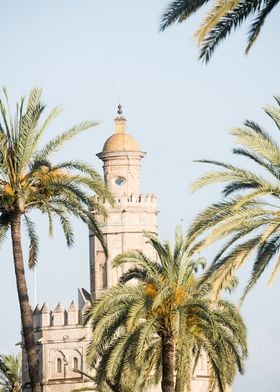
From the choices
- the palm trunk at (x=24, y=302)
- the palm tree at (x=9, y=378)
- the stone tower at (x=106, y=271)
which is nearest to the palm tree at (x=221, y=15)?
the palm trunk at (x=24, y=302)

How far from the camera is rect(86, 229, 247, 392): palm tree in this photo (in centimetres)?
4619

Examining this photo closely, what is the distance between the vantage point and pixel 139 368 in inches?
1863

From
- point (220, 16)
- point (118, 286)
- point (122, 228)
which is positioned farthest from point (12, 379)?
point (220, 16)

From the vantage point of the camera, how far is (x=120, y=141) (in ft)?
316

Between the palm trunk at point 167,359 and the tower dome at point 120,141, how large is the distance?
48733 millimetres

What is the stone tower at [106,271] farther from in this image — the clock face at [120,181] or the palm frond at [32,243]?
the palm frond at [32,243]

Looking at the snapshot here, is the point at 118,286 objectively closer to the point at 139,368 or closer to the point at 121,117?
the point at 139,368

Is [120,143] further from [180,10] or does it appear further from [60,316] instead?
[180,10]

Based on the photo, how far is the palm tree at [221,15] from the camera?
28281 mm

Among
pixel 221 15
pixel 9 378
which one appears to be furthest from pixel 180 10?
pixel 9 378

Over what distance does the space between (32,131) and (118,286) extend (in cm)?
864

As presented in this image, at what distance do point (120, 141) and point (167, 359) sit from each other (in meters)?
50.2

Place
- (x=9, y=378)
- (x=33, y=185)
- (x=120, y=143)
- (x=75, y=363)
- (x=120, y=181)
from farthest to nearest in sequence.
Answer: (x=120, y=143) < (x=120, y=181) < (x=75, y=363) < (x=9, y=378) < (x=33, y=185)

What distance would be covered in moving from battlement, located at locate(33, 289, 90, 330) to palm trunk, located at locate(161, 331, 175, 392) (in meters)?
48.2
